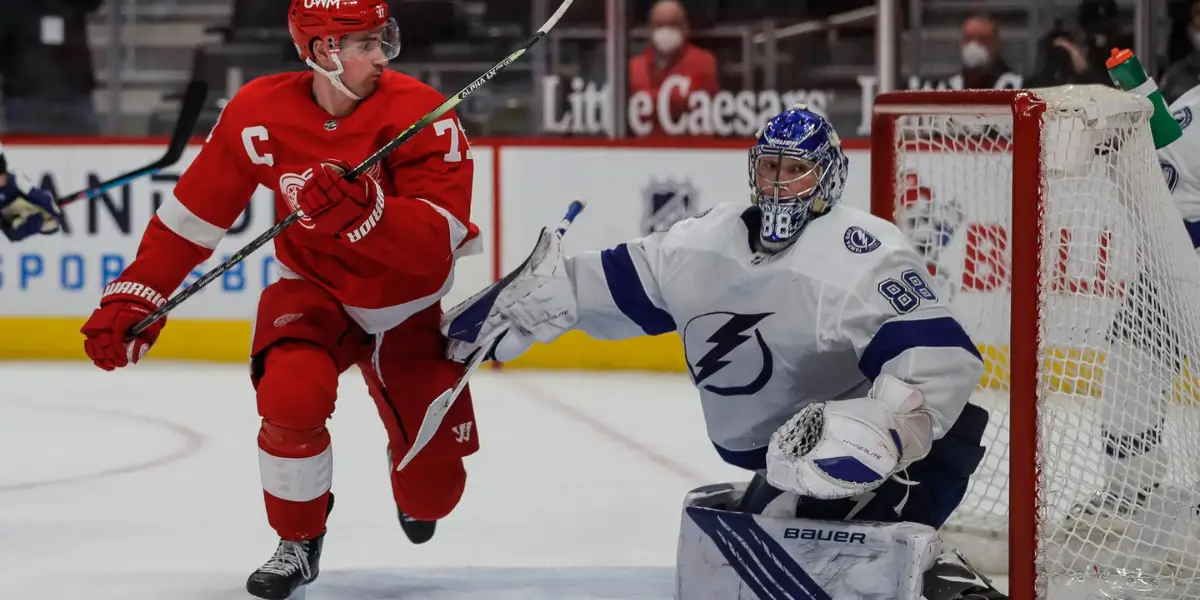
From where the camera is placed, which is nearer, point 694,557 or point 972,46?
point 694,557

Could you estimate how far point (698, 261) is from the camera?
237cm

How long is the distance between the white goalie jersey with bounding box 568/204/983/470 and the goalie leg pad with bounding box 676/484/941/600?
155 mm

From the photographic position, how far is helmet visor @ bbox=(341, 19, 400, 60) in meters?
2.63

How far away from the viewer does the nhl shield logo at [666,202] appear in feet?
18.6

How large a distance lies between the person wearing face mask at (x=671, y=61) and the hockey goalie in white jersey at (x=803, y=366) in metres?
3.45

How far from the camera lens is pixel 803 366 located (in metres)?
2.32

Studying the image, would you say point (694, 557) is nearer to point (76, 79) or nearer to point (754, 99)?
point (754, 99)

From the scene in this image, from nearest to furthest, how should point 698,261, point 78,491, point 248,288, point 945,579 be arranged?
point 945,579 → point 698,261 → point 78,491 → point 248,288

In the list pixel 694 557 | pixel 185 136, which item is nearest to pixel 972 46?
pixel 185 136

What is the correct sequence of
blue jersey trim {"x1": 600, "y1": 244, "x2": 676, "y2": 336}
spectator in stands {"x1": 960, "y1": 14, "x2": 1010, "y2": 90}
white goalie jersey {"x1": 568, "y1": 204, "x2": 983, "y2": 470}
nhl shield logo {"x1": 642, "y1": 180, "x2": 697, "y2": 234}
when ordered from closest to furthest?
white goalie jersey {"x1": 568, "y1": 204, "x2": 983, "y2": 470}, blue jersey trim {"x1": 600, "y1": 244, "x2": 676, "y2": 336}, nhl shield logo {"x1": 642, "y1": 180, "x2": 697, "y2": 234}, spectator in stands {"x1": 960, "y1": 14, "x2": 1010, "y2": 90}

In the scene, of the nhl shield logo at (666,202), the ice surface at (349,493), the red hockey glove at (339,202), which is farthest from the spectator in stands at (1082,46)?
the red hockey glove at (339,202)

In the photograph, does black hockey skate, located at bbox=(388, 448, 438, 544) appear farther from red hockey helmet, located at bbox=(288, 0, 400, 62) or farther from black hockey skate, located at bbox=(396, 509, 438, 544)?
red hockey helmet, located at bbox=(288, 0, 400, 62)

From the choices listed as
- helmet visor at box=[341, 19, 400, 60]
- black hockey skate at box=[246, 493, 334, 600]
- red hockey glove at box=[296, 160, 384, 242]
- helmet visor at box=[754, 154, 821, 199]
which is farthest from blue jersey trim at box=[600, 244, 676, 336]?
black hockey skate at box=[246, 493, 334, 600]

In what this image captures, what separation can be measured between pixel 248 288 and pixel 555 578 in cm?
318
